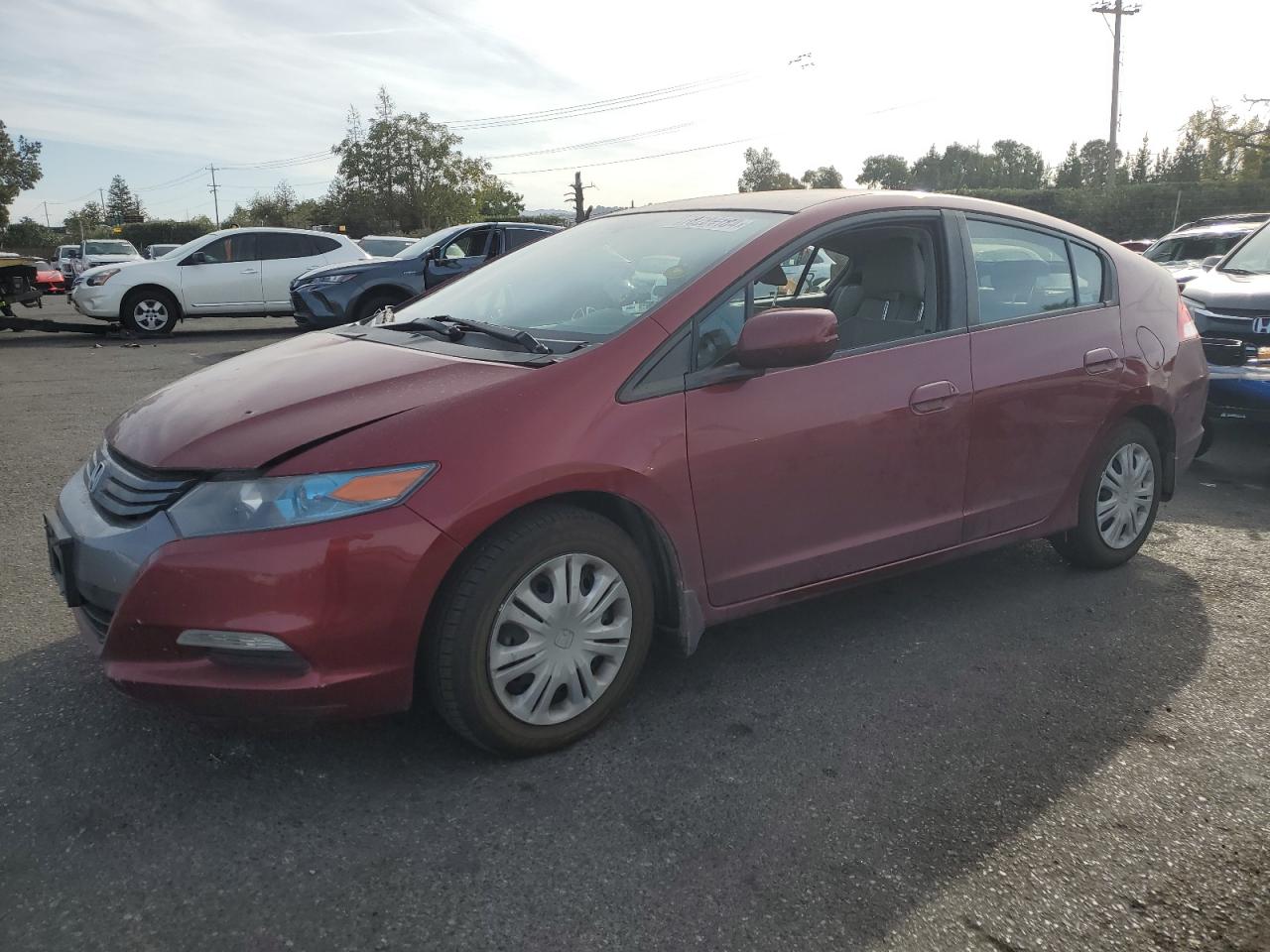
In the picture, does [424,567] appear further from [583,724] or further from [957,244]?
[957,244]

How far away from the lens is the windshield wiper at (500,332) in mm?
3152

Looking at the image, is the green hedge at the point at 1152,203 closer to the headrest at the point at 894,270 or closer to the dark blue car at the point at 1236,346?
the dark blue car at the point at 1236,346

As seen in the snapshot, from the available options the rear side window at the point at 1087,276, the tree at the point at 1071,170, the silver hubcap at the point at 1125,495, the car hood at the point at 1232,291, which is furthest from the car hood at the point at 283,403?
the tree at the point at 1071,170

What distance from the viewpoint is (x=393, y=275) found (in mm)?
13031

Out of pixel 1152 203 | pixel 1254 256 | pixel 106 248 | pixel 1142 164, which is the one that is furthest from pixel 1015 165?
pixel 1254 256

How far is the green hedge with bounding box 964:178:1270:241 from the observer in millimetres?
28838

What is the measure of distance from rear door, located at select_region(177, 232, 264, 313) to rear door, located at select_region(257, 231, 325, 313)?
0.12 metres

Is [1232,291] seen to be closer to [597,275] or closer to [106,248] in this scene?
[597,275]

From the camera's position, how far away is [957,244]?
12.6ft

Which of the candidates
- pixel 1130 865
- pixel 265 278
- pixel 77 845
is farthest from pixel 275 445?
pixel 265 278

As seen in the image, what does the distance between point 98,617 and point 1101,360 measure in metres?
3.74

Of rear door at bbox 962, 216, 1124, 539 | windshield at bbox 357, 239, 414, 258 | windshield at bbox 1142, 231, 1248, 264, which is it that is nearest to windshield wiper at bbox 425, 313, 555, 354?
rear door at bbox 962, 216, 1124, 539

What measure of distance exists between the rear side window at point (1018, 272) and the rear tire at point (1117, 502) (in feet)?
2.19

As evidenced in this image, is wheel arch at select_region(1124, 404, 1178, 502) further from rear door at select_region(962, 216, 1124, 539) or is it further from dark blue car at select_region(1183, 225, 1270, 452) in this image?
dark blue car at select_region(1183, 225, 1270, 452)
